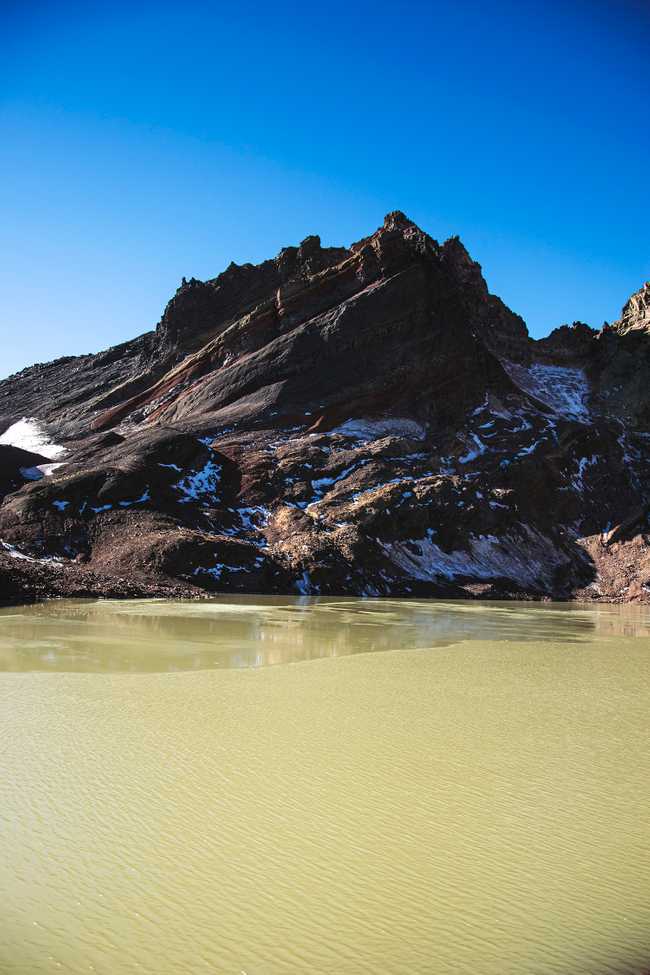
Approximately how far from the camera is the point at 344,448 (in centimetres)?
4903

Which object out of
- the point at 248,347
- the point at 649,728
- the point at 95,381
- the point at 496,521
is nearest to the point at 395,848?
the point at 649,728

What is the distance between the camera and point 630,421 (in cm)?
6875

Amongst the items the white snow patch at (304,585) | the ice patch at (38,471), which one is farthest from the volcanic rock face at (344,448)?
the ice patch at (38,471)

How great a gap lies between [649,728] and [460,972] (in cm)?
605

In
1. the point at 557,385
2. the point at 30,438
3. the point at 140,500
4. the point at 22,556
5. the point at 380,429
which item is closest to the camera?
the point at 22,556

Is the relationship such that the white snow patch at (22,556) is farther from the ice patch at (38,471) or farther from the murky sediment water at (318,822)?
the murky sediment water at (318,822)

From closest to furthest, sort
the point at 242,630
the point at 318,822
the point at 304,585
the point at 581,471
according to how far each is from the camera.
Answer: the point at 318,822 → the point at 242,630 → the point at 304,585 → the point at 581,471

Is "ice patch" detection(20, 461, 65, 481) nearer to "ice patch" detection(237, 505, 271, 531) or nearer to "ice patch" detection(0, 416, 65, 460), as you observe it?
"ice patch" detection(0, 416, 65, 460)

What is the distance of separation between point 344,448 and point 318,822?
144 ft

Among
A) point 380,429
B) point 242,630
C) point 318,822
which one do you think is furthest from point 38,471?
point 318,822

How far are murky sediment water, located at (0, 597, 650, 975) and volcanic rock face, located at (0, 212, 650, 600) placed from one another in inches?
680

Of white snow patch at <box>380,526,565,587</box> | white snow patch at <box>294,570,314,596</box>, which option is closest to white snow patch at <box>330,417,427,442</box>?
white snow patch at <box>380,526,565,587</box>

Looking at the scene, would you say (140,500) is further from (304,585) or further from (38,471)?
(38,471)

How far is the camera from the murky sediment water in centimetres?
385
